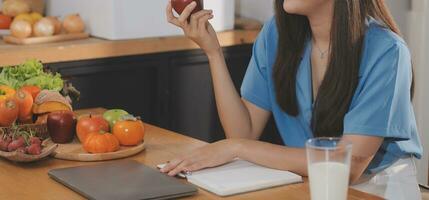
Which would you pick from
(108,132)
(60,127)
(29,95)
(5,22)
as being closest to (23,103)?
(29,95)

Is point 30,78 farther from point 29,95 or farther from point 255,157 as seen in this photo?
point 255,157

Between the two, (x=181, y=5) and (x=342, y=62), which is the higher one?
(x=181, y=5)

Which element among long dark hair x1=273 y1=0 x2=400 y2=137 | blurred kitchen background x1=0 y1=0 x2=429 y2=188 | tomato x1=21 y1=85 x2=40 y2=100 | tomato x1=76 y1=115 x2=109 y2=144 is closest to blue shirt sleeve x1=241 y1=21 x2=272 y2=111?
long dark hair x1=273 y1=0 x2=400 y2=137

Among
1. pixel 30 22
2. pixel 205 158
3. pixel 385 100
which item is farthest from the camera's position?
pixel 30 22

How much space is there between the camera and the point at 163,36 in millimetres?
3760

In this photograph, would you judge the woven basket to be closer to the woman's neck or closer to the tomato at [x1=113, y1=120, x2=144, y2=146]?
the tomato at [x1=113, y1=120, x2=144, y2=146]

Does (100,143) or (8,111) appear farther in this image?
(8,111)

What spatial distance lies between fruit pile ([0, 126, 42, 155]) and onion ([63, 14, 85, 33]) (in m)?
1.52

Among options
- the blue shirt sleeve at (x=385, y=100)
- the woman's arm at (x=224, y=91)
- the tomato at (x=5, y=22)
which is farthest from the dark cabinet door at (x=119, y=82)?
the blue shirt sleeve at (x=385, y=100)

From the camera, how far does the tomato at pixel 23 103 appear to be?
2.37 m

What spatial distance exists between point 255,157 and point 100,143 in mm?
395

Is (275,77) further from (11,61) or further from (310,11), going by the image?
(11,61)

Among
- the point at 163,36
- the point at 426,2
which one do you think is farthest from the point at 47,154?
the point at 426,2

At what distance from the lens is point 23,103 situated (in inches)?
93.2
